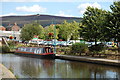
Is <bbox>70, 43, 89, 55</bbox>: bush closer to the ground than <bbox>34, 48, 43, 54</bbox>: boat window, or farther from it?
farther from it

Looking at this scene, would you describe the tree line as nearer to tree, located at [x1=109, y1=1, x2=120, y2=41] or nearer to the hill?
tree, located at [x1=109, y1=1, x2=120, y2=41]

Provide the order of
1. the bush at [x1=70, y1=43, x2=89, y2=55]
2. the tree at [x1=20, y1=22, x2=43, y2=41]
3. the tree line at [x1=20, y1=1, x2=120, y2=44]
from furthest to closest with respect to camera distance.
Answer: the tree at [x1=20, y1=22, x2=43, y2=41] < the bush at [x1=70, y1=43, x2=89, y2=55] < the tree line at [x1=20, y1=1, x2=120, y2=44]

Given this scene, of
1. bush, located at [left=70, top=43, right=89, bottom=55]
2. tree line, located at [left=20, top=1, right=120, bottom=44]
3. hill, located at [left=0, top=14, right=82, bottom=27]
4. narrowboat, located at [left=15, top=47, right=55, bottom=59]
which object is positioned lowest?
narrowboat, located at [left=15, top=47, right=55, bottom=59]

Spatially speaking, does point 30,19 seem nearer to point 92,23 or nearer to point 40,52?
point 40,52

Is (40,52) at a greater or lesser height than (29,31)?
lesser

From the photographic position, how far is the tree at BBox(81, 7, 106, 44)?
2895 cm

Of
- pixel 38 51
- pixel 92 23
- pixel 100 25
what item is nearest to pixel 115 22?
pixel 100 25

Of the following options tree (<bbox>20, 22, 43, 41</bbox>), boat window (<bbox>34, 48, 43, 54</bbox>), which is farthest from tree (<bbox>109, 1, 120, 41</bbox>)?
tree (<bbox>20, 22, 43, 41</bbox>)

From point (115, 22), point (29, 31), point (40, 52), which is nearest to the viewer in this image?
point (115, 22)

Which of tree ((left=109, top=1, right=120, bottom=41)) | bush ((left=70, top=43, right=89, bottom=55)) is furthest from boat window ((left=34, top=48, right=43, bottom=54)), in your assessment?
tree ((left=109, top=1, right=120, bottom=41))

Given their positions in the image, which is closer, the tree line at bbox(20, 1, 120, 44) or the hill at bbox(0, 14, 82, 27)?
the tree line at bbox(20, 1, 120, 44)

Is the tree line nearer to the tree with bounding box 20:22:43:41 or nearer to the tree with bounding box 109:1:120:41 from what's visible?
the tree with bounding box 109:1:120:41

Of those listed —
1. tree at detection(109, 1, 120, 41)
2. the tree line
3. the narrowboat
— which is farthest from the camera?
the narrowboat

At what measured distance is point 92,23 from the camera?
29734 millimetres
